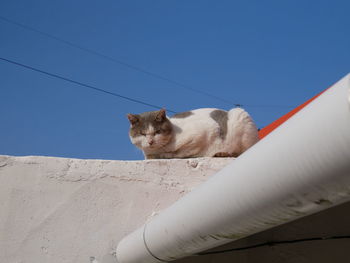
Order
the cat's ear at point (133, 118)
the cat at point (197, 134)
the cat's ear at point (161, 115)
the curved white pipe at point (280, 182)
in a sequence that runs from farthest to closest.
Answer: the cat's ear at point (133, 118) < the cat's ear at point (161, 115) < the cat at point (197, 134) < the curved white pipe at point (280, 182)

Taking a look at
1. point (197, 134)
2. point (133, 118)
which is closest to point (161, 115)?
point (133, 118)

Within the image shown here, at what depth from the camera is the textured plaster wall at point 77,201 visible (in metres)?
2.19

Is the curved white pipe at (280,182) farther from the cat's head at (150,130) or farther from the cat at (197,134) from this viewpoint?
the cat's head at (150,130)

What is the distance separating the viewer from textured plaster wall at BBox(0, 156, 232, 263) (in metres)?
2.19

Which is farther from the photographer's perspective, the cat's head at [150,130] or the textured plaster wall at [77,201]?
the cat's head at [150,130]

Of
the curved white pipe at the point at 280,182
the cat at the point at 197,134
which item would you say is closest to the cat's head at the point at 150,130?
the cat at the point at 197,134

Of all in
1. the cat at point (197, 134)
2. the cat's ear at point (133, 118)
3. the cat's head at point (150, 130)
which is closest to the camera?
the cat at point (197, 134)

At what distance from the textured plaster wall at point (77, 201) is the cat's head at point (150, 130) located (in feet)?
3.97

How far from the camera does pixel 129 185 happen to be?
2.41m

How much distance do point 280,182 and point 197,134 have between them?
2.53 m

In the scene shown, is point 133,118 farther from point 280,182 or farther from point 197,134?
point 280,182

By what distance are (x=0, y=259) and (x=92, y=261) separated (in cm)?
43

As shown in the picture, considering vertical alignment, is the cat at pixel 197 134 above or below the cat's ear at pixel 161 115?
below

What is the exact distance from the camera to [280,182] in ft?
2.89
